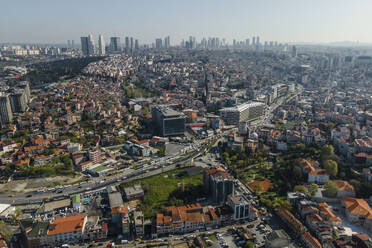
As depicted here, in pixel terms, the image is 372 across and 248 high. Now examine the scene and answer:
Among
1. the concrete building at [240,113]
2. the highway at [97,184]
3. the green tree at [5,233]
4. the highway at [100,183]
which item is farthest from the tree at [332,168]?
the green tree at [5,233]

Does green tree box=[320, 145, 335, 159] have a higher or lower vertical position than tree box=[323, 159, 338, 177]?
higher

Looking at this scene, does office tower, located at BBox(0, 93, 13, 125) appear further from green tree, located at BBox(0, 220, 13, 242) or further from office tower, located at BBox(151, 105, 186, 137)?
green tree, located at BBox(0, 220, 13, 242)

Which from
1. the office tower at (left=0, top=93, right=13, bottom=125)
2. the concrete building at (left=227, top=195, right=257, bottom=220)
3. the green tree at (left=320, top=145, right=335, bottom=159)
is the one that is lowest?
the concrete building at (left=227, top=195, right=257, bottom=220)

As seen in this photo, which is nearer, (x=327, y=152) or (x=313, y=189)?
(x=313, y=189)

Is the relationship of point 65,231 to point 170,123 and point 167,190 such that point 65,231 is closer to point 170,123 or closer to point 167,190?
point 167,190

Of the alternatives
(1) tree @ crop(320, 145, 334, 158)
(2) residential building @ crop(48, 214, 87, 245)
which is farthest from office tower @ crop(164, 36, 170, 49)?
(2) residential building @ crop(48, 214, 87, 245)

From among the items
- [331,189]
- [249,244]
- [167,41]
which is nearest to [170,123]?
[331,189]
